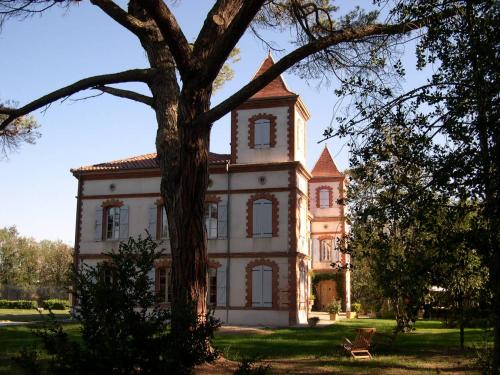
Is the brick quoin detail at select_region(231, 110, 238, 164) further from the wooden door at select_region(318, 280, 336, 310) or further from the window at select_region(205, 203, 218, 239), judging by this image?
the wooden door at select_region(318, 280, 336, 310)

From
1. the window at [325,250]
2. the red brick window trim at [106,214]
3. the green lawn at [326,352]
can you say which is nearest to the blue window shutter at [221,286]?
Result: the green lawn at [326,352]

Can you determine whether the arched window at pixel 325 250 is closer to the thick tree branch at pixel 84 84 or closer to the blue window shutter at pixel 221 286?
the blue window shutter at pixel 221 286

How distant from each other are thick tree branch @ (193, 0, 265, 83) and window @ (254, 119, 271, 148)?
1450 centimetres

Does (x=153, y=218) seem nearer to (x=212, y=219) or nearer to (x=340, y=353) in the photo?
(x=212, y=219)

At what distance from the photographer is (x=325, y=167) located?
39.1 m

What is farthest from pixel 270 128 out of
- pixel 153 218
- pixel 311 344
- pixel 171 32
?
pixel 171 32

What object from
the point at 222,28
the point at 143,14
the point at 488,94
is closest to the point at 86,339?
the point at 488,94

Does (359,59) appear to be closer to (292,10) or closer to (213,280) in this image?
(292,10)

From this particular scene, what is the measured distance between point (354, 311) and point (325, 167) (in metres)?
9.85

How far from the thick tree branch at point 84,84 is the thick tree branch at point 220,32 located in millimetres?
1711

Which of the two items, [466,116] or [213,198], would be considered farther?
[213,198]

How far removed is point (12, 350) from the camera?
508 inches

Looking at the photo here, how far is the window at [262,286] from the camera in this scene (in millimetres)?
23656

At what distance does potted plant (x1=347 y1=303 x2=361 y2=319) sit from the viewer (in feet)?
107
